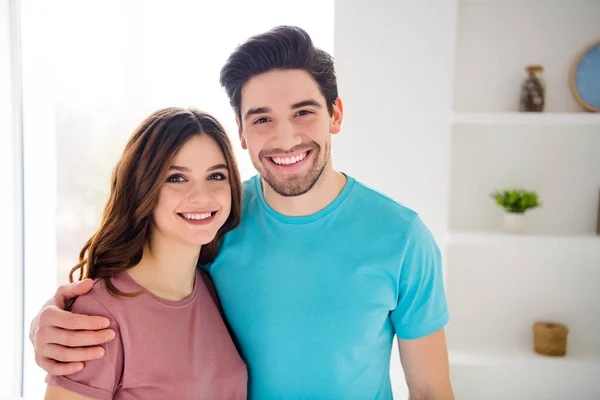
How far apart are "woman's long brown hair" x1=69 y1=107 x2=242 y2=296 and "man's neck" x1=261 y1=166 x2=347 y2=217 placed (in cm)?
25

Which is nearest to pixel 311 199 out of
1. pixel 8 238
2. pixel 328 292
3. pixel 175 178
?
pixel 328 292

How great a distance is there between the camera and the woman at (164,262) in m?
1.14

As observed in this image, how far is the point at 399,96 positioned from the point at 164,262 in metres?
1.17

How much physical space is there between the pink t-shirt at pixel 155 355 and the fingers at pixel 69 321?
0.10 feet

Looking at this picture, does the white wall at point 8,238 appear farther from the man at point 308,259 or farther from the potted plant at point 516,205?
the potted plant at point 516,205

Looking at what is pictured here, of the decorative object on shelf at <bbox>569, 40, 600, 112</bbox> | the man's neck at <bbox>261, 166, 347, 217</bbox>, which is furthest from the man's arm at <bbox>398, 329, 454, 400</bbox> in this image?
the decorative object on shelf at <bbox>569, 40, 600, 112</bbox>

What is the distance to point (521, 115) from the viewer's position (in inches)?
75.9

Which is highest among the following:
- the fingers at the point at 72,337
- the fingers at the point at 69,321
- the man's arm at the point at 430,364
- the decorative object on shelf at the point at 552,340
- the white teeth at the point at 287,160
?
the white teeth at the point at 287,160

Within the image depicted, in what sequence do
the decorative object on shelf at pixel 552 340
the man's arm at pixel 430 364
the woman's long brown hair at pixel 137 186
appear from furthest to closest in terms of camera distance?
the decorative object on shelf at pixel 552 340
the man's arm at pixel 430 364
the woman's long brown hair at pixel 137 186

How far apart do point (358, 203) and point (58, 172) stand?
1614 millimetres

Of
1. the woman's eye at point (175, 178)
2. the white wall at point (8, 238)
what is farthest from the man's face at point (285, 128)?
the white wall at point (8, 238)

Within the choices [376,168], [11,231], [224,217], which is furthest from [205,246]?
[11,231]

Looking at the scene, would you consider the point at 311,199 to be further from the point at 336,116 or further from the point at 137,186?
the point at 137,186

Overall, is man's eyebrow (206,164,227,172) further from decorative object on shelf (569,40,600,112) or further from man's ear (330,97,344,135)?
decorative object on shelf (569,40,600,112)
